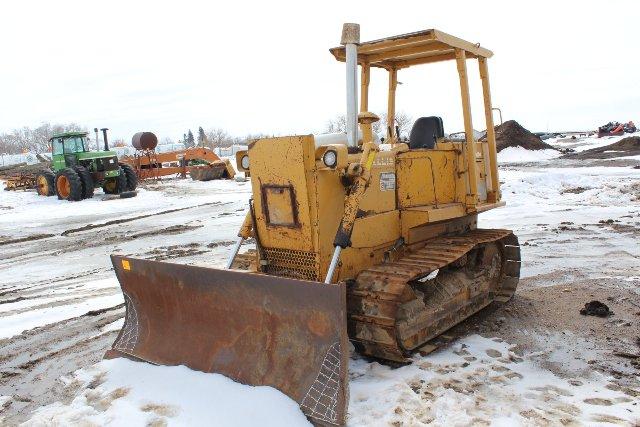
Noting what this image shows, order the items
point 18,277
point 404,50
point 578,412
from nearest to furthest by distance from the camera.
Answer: point 578,412 < point 404,50 < point 18,277

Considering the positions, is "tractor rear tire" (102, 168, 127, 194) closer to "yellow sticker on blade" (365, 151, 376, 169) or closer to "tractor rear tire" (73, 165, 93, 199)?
"tractor rear tire" (73, 165, 93, 199)

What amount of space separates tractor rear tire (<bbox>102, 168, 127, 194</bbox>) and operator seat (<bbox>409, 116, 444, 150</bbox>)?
19187mm

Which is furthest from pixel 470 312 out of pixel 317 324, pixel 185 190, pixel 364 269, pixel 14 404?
pixel 185 190

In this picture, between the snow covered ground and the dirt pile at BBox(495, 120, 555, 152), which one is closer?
the snow covered ground

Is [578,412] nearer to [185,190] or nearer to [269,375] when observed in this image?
[269,375]

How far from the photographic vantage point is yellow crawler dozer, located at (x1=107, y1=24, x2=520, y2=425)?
13.4ft

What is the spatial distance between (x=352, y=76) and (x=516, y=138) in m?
35.2

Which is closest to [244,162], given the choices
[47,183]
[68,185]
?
[68,185]

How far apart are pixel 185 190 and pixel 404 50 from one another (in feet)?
61.6

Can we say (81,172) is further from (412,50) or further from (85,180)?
(412,50)

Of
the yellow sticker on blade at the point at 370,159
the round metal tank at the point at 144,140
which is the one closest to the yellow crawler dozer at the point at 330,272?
the yellow sticker on blade at the point at 370,159

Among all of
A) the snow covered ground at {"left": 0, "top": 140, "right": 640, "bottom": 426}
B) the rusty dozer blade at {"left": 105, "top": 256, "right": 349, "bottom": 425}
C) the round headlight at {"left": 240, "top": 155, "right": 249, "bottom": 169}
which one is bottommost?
the snow covered ground at {"left": 0, "top": 140, "right": 640, "bottom": 426}

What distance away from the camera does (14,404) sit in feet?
14.6

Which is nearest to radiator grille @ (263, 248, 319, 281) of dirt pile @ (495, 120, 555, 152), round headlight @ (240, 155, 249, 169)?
round headlight @ (240, 155, 249, 169)
